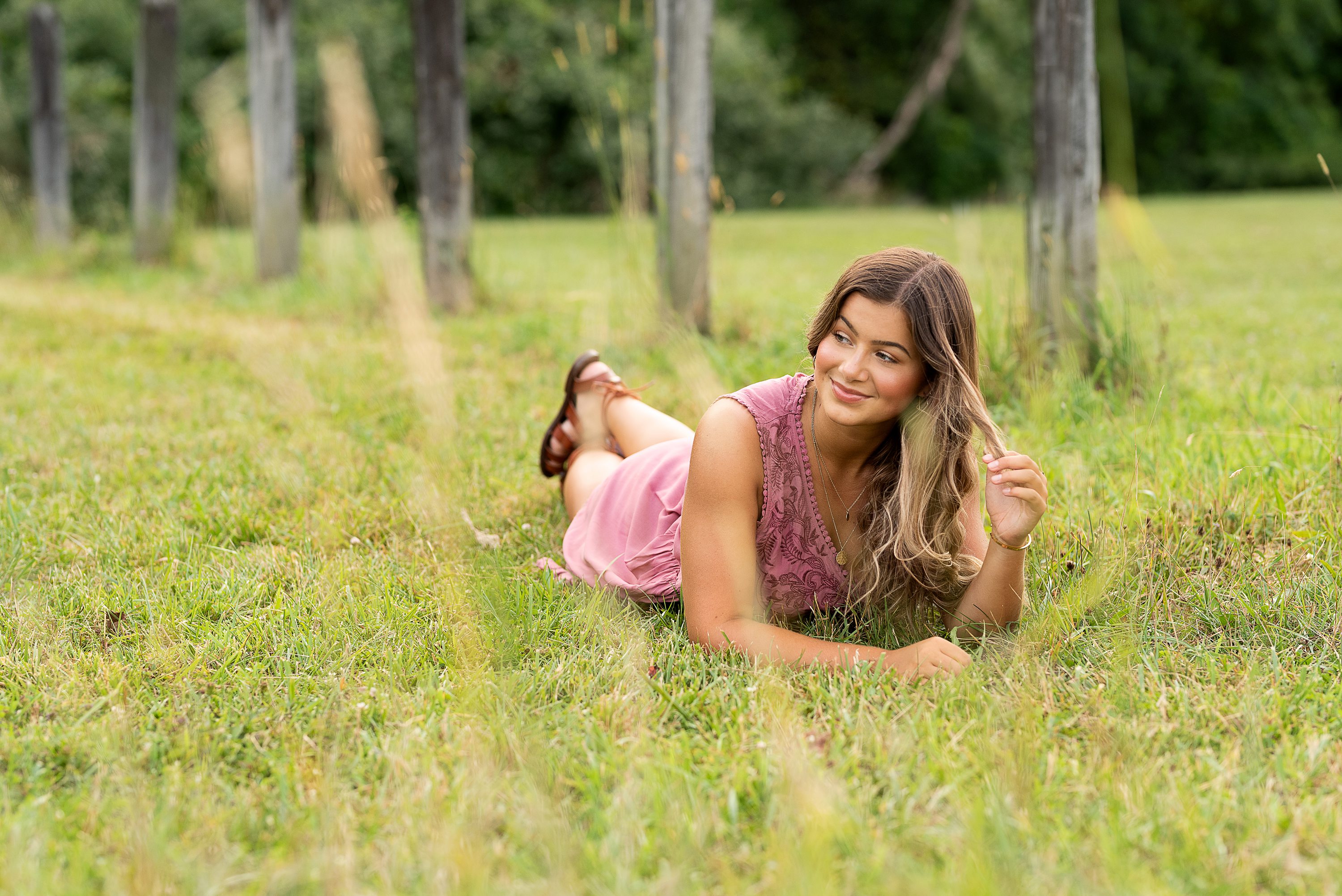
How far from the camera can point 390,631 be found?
2457 millimetres

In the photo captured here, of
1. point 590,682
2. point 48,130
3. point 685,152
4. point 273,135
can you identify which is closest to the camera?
point 590,682

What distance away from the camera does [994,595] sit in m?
2.36

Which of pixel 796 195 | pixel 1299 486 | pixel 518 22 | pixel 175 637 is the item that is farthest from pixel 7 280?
pixel 796 195

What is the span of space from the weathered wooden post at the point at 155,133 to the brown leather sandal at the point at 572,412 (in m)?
7.16

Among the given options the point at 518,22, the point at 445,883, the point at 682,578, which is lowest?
the point at 445,883

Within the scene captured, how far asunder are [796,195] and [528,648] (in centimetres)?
2115

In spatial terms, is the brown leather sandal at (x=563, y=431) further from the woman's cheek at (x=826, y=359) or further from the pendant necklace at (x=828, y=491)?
the woman's cheek at (x=826, y=359)

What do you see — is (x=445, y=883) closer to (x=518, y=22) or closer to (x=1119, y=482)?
(x=1119, y=482)

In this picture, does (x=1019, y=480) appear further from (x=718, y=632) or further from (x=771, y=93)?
(x=771, y=93)

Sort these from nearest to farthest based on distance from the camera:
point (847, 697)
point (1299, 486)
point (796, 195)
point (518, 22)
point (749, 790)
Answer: point (749, 790) → point (847, 697) → point (1299, 486) → point (518, 22) → point (796, 195)

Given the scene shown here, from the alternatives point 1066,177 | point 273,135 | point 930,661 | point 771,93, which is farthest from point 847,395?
point 771,93

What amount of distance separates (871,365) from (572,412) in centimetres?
144

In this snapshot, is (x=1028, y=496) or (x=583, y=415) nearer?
(x=1028, y=496)

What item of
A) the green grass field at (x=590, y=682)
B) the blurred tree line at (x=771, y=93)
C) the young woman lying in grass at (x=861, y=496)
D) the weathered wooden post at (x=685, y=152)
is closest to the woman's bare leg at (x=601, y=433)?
the green grass field at (x=590, y=682)
